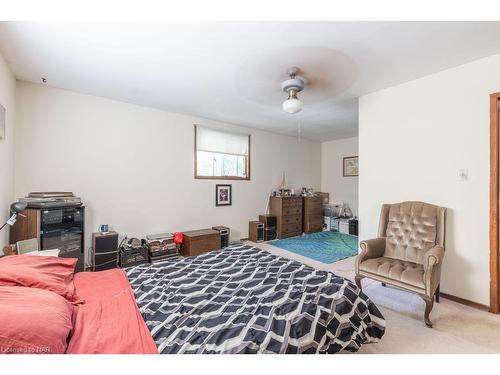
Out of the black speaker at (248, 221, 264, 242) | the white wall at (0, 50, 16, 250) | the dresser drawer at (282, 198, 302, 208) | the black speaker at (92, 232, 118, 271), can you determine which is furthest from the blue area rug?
the white wall at (0, 50, 16, 250)

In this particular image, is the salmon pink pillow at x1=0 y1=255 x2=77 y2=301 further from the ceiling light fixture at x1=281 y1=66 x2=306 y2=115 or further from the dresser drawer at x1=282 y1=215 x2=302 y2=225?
the dresser drawer at x1=282 y1=215 x2=302 y2=225

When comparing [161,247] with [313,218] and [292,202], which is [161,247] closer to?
[292,202]

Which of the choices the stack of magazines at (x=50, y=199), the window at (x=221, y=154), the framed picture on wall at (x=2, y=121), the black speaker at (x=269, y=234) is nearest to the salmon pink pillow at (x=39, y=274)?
the stack of magazines at (x=50, y=199)

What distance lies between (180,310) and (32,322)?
68 centimetres

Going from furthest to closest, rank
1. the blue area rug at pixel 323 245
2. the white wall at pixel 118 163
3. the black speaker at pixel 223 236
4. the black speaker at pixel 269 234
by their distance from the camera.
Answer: the black speaker at pixel 269 234 → the black speaker at pixel 223 236 → the blue area rug at pixel 323 245 → the white wall at pixel 118 163

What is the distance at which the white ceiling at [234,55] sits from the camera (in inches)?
75.6

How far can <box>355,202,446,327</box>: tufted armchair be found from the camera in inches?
84.3

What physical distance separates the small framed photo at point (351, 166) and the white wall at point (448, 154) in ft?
9.83

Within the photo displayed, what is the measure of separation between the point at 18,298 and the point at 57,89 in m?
3.14

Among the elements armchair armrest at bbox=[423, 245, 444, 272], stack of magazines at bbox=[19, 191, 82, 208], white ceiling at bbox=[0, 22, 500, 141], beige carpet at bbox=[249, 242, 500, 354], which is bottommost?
beige carpet at bbox=[249, 242, 500, 354]

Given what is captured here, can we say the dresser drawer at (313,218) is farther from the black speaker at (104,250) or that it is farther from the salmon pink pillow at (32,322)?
the salmon pink pillow at (32,322)

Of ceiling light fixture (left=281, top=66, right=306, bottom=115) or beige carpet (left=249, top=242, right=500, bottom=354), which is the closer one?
beige carpet (left=249, top=242, right=500, bottom=354)

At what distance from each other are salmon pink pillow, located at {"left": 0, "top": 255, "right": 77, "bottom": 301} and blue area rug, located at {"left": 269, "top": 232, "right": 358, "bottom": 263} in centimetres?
336

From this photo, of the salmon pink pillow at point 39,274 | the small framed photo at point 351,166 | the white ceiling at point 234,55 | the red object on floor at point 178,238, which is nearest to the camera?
the salmon pink pillow at point 39,274
